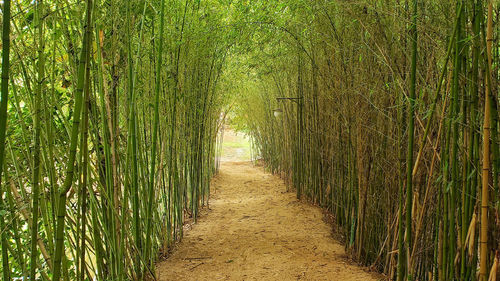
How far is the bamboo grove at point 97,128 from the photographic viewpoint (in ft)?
4.23

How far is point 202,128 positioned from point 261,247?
5.21 feet

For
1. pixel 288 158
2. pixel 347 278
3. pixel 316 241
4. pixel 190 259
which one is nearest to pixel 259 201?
pixel 288 158

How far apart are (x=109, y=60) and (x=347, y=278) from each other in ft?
6.56

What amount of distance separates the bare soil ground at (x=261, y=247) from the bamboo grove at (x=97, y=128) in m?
0.25

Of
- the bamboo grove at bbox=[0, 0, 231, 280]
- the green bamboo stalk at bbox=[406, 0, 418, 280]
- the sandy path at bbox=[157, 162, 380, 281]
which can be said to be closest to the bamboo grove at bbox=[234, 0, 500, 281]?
the green bamboo stalk at bbox=[406, 0, 418, 280]

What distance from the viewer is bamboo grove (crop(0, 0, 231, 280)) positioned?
1.29 meters

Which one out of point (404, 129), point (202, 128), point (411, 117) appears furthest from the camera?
point (202, 128)

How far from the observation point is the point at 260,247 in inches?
137

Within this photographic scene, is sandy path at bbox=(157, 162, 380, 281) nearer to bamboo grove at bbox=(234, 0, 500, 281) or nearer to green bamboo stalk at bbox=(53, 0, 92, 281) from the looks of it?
bamboo grove at bbox=(234, 0, 500, 281)

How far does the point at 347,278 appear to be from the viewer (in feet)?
8.64

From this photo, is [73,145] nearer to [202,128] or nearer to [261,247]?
[261,247]

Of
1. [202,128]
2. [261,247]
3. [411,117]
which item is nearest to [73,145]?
[411,117]

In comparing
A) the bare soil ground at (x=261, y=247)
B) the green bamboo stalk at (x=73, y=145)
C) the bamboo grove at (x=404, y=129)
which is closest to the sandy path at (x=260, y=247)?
the bare soil ground at (x=261, y=247)

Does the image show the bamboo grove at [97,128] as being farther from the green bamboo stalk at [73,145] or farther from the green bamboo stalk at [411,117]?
the green bamboo stalk at [411,117]
